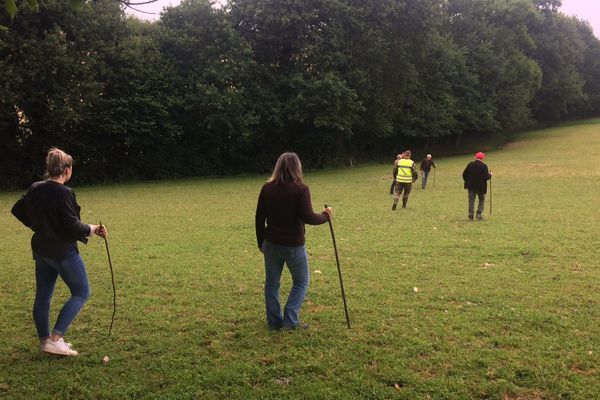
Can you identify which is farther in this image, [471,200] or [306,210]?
[471,200]

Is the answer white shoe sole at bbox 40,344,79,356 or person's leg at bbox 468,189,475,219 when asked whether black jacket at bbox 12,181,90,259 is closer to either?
white shoe sole at bbox 40,344,79,356

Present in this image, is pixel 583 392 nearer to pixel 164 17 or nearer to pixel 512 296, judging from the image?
pixel 512 296

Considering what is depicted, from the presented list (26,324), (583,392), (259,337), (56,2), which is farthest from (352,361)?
(56,2)

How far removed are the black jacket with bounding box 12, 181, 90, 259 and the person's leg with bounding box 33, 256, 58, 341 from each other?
20 centimetres

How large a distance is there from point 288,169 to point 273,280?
133cm

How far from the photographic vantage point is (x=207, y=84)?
3086 centimetres

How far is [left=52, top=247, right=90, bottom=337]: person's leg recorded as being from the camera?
5.11m

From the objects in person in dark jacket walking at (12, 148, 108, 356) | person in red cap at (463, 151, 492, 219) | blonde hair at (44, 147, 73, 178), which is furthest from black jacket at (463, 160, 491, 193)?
blonde hair at (44, 147, 73, 178)

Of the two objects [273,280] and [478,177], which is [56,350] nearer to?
[273,280]

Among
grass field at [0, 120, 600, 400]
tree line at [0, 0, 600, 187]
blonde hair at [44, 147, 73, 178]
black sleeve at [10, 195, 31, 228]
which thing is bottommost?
grass field at [0, 120, 600, 400]

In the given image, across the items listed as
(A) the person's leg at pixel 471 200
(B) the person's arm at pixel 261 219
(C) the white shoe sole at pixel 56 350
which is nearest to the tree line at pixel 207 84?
(A) the person's leg at pixel 471 200

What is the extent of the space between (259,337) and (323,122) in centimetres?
2738

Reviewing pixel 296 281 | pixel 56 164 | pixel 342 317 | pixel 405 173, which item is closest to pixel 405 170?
pixel 405 173

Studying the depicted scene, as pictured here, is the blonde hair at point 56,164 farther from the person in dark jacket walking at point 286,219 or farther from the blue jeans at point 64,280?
the person in dark jacket walking at point 286,219
